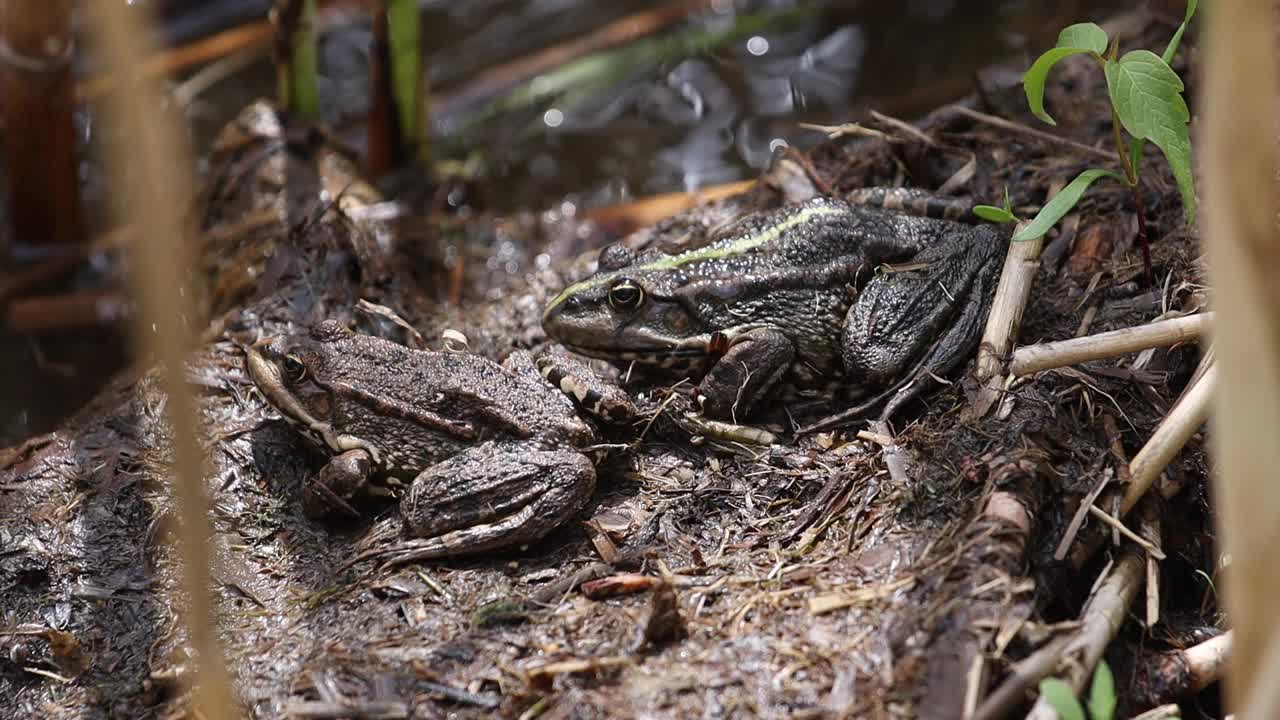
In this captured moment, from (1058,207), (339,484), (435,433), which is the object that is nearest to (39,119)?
(339,484)

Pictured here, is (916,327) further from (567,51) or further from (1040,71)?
(567,51)

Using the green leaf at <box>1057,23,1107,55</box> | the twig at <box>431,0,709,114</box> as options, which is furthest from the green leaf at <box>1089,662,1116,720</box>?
the twig at <box>431,0,709,114</box>

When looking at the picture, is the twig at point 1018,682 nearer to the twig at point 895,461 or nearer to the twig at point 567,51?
the twig at point 895,461

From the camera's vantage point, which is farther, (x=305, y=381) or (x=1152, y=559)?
(x=305, y=381)

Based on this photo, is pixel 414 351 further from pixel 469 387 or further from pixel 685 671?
pixel 685 671

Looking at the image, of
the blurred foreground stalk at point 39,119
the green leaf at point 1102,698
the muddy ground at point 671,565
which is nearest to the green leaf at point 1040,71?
the muddy ground at point 671,565
